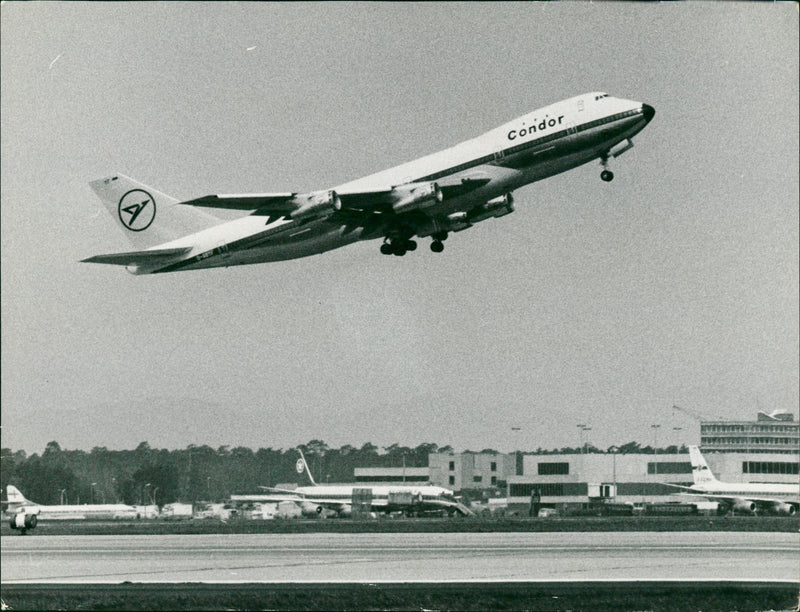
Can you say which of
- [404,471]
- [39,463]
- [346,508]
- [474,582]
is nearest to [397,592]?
[474,582]

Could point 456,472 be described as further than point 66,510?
Yes

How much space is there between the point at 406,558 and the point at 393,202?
13845mm

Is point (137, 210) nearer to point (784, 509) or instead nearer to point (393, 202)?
point (393, 202)

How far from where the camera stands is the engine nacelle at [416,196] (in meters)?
39.8

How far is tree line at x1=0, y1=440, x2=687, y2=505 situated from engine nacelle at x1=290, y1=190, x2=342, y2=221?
20.3 meters

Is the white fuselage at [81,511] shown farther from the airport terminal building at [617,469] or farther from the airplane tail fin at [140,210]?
the airplane tail fin at [140,210]

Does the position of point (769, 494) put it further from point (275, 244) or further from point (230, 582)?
point (230, 582)

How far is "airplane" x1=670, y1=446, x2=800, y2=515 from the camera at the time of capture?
83375 mm

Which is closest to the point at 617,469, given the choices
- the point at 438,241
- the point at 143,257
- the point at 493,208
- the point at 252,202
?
the point at 493,208

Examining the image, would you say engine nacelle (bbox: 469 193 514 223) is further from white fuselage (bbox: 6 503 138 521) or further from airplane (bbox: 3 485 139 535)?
white fuselage (bbox: 6 503 138 521)

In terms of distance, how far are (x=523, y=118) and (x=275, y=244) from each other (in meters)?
11.6

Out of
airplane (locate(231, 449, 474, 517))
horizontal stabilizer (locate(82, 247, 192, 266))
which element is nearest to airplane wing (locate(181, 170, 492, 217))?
horizontal stabilizer (locate(82, 247, 192, 266))

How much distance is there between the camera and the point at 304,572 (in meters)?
32.7

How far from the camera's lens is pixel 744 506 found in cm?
8375
